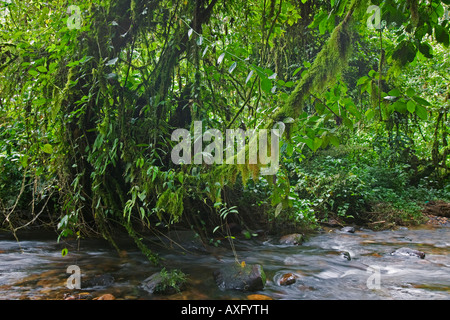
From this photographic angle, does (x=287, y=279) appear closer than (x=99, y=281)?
No

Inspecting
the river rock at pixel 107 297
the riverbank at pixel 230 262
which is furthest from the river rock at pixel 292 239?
the river rock at pixel 107 297

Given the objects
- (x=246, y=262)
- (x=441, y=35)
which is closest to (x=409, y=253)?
(x=246, y=262)

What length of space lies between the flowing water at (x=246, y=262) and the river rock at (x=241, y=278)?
0.22ft

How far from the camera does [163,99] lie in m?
3.20

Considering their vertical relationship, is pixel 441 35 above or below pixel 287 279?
above

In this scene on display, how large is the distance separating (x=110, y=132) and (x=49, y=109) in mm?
741

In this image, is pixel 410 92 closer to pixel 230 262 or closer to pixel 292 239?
pixel 230 262

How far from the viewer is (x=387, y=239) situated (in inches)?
212

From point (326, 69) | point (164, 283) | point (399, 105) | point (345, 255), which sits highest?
point (326, 69)

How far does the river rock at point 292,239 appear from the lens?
4.81 m

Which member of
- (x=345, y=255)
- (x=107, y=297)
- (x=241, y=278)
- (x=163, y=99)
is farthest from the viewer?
(x=345, y=255)

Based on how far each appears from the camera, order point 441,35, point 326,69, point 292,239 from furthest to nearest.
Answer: point 292,239, point 326,69, point 441,35

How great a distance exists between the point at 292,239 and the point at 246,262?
132 cm

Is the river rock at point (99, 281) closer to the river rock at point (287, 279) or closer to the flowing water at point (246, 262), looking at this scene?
the flowing water at point (246, 262)
